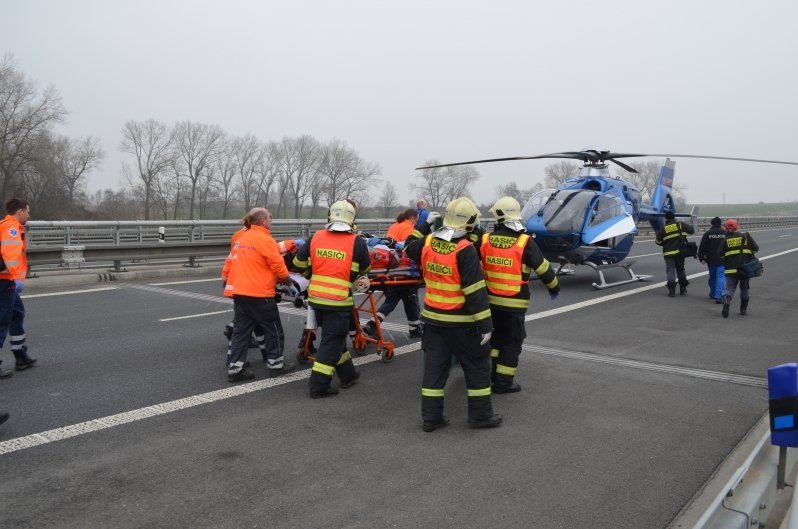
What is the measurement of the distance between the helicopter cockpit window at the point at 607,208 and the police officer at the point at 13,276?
445 inches

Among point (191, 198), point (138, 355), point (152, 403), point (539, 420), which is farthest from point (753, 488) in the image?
point (191, 198)

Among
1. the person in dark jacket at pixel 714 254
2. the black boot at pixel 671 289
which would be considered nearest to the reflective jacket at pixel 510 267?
the person in dark jacket at pixel 714 254

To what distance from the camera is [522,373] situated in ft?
23.0

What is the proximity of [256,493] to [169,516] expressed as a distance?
54 cm

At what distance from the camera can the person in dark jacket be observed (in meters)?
12.1

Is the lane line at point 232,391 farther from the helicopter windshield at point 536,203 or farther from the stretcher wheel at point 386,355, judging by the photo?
the helicopter windshield at point 536,203

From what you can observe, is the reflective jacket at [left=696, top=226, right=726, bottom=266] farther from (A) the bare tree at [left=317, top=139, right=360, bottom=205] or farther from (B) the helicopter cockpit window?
(A) the bare tree at [left=317, top=139, right=360, bottom=205]

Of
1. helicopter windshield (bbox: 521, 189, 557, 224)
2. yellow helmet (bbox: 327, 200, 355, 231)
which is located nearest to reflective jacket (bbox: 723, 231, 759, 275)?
helicopter windshield (bbox: 521, 189, 557, 224)

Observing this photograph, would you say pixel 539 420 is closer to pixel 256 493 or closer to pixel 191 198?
pixel 256 493

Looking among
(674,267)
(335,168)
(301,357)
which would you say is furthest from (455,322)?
(335,168)

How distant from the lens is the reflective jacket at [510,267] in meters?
6.20

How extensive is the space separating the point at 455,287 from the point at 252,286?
2347 mm

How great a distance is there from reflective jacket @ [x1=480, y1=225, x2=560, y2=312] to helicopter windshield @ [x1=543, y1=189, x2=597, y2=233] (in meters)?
7.90

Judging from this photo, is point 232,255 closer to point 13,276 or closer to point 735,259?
point 13,276
